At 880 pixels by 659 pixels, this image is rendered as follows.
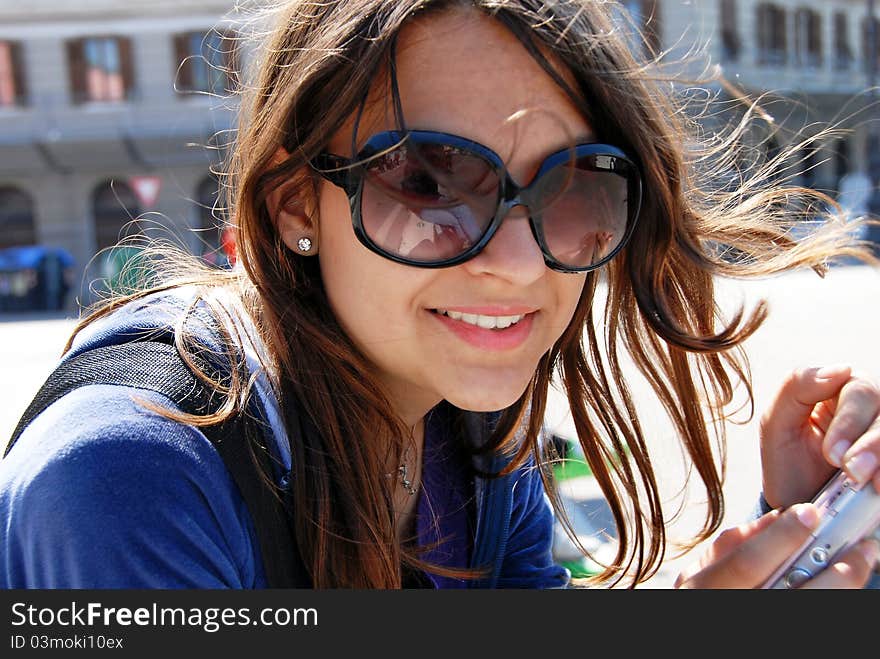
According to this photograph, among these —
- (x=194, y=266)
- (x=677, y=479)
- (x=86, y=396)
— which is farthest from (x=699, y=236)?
(x=677, y=479)

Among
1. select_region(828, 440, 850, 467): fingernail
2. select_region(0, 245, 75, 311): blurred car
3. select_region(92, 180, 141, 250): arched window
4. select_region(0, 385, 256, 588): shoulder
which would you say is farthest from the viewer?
select_region(92, 180, 141, 250): arched window

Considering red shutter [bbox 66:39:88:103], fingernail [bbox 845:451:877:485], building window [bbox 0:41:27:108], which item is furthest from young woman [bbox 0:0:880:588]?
building window [bbox 0:41:27:108]

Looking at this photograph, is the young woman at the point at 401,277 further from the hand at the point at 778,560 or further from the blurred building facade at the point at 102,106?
the blurred building facade at the point at 102,106

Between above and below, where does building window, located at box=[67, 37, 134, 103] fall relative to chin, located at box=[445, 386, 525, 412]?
above

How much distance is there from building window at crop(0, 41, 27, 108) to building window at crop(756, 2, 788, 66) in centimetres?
1884

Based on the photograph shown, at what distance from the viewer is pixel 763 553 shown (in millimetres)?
1141

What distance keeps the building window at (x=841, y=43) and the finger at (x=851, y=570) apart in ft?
90.1

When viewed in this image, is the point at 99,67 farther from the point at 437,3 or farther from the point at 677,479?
the point at 437,3

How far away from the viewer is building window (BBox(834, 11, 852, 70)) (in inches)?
997

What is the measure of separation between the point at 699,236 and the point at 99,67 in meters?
22.9

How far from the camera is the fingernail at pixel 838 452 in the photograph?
1206 mm

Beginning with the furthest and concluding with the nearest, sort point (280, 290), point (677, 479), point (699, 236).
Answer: point (677, 479), point (699, 236), point (280, 290)

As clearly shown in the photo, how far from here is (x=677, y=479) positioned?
12.1ft

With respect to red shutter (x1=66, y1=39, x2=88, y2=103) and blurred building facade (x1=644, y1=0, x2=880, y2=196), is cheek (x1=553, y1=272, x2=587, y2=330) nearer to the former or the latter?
blurred building facade (x1=644, y1=0, x2=880, y2=196)
